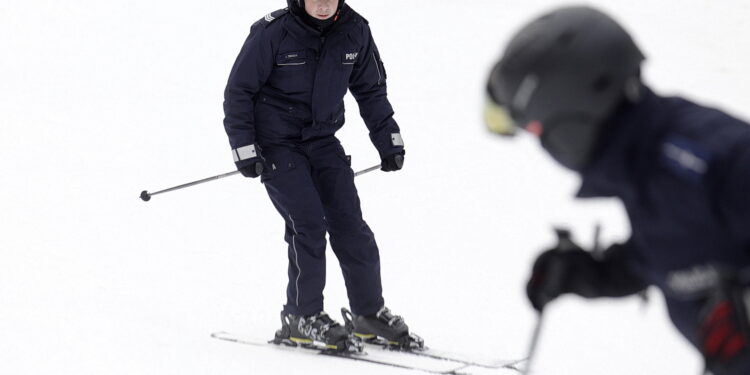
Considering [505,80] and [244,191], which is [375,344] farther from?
[244,191]

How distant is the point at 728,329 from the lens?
6.54ft

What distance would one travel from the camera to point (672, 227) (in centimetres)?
210

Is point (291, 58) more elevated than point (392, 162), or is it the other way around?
point (291, 58)

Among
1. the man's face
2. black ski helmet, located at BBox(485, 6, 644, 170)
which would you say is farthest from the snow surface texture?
the man's face

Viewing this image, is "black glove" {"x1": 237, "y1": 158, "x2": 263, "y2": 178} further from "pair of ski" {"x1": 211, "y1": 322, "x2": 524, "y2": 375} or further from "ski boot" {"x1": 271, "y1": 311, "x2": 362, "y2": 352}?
"pair of ski" {"x1": 211, "y1": 322, "x2": 524, "y2": 375}

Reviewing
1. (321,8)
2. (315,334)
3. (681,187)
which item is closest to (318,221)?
(315,334)

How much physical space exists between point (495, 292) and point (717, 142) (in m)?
3.72

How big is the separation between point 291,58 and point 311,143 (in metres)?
0.39

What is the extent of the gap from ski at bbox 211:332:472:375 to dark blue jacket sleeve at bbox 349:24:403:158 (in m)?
0.90

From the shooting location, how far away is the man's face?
14.9 feet

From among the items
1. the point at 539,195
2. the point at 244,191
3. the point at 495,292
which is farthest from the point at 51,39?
the point at 495,292

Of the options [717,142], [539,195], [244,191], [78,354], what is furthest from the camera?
[244,191]

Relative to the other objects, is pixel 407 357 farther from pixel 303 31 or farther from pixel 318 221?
pixel 303 31

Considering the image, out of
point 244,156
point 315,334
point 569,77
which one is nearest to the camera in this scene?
point 569,77
